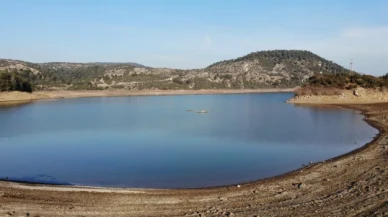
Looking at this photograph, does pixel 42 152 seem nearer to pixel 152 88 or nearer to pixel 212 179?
pixel 212 179

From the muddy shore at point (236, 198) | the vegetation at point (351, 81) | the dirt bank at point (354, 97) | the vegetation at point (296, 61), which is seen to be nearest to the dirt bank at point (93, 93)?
the vegetation at point (296, 61)

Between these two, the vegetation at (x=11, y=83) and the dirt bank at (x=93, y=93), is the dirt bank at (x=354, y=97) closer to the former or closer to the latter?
the dirt bank at (x=93, y=93)

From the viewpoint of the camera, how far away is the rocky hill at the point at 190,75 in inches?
4860

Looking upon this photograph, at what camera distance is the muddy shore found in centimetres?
1107

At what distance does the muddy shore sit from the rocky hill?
96913 millimetres

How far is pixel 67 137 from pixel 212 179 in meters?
16.7

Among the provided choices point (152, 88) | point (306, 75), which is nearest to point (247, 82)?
point (306, 75)

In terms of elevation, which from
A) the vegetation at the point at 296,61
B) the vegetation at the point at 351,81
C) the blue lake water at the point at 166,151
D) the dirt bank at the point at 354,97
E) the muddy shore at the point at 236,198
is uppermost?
the vegetation at the point at 296,61

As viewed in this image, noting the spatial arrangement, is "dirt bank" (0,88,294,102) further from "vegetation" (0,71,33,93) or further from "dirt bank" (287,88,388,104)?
"dirt bank" (287,88,388,104)

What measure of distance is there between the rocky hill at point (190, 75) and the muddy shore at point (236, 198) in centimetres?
9691

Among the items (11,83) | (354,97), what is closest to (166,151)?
(354,97)

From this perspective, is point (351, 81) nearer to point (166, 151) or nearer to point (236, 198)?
point (166, 151)

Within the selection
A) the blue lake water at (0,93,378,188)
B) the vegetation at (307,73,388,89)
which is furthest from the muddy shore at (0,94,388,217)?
the vegetation at (307,73,388,89)

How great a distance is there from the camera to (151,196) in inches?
532
